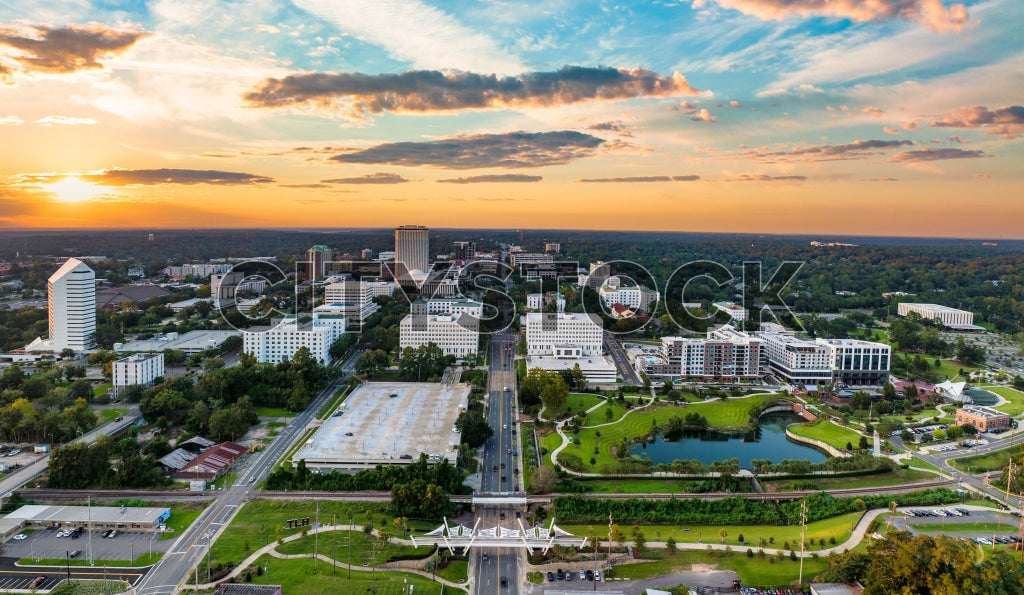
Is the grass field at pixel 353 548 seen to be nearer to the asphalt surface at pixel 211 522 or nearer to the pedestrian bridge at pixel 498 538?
the pedestrian bridge at pixel 498 538

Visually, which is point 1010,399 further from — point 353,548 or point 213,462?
point 213,462

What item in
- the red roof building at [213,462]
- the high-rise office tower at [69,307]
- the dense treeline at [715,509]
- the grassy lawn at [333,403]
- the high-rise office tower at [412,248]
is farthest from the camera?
the high-rise office tower at [412,248]

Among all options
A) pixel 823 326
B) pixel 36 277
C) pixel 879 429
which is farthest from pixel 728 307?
pixel 36 277

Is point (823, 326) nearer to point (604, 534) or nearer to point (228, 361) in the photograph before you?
point (604, 534)

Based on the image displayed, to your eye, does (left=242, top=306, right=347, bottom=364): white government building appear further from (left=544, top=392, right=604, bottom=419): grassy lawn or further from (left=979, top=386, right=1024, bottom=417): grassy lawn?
(left=979, top=386, right=1024, bottom=417): grassy lawn

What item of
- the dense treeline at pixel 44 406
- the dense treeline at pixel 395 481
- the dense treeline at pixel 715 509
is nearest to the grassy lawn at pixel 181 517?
the dense treeline at pixel 395 481
